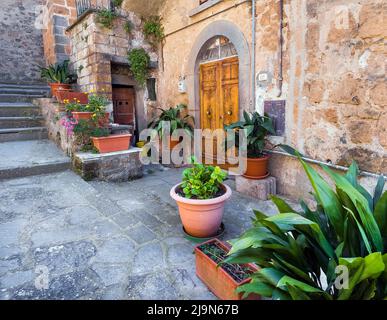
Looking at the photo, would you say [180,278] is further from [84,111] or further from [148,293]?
[84,111]

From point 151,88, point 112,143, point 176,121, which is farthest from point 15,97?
point 176,121

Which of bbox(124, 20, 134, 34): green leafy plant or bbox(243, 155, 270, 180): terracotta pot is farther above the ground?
bbox(124, 20, 134, 34): green leafy plant

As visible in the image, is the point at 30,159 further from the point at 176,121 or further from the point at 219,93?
the point at 219,93

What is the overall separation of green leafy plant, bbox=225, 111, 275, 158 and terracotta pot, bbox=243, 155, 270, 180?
10 cm

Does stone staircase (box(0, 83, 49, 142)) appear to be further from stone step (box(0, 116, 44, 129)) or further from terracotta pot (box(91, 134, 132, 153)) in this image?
terracotta pot (box(91, 134, 132, 153))

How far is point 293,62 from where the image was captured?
9.70 ft

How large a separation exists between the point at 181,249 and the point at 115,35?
14.3 feet

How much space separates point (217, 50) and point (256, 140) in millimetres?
1804

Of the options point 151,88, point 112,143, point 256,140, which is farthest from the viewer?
point 151,88

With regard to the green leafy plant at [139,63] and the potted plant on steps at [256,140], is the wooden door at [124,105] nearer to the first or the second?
the green leafy plant at [139,63]

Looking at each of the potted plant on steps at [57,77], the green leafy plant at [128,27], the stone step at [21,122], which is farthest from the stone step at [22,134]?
the green leafy plant at [128,27]

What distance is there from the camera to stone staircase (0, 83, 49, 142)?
4512 millimetres

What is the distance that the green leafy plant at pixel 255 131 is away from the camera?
311 centimetres

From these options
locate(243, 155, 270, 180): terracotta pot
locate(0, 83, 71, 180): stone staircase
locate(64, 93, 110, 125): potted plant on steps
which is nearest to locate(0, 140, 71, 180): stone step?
locate(0, 83, 71, 180): stone staircase
